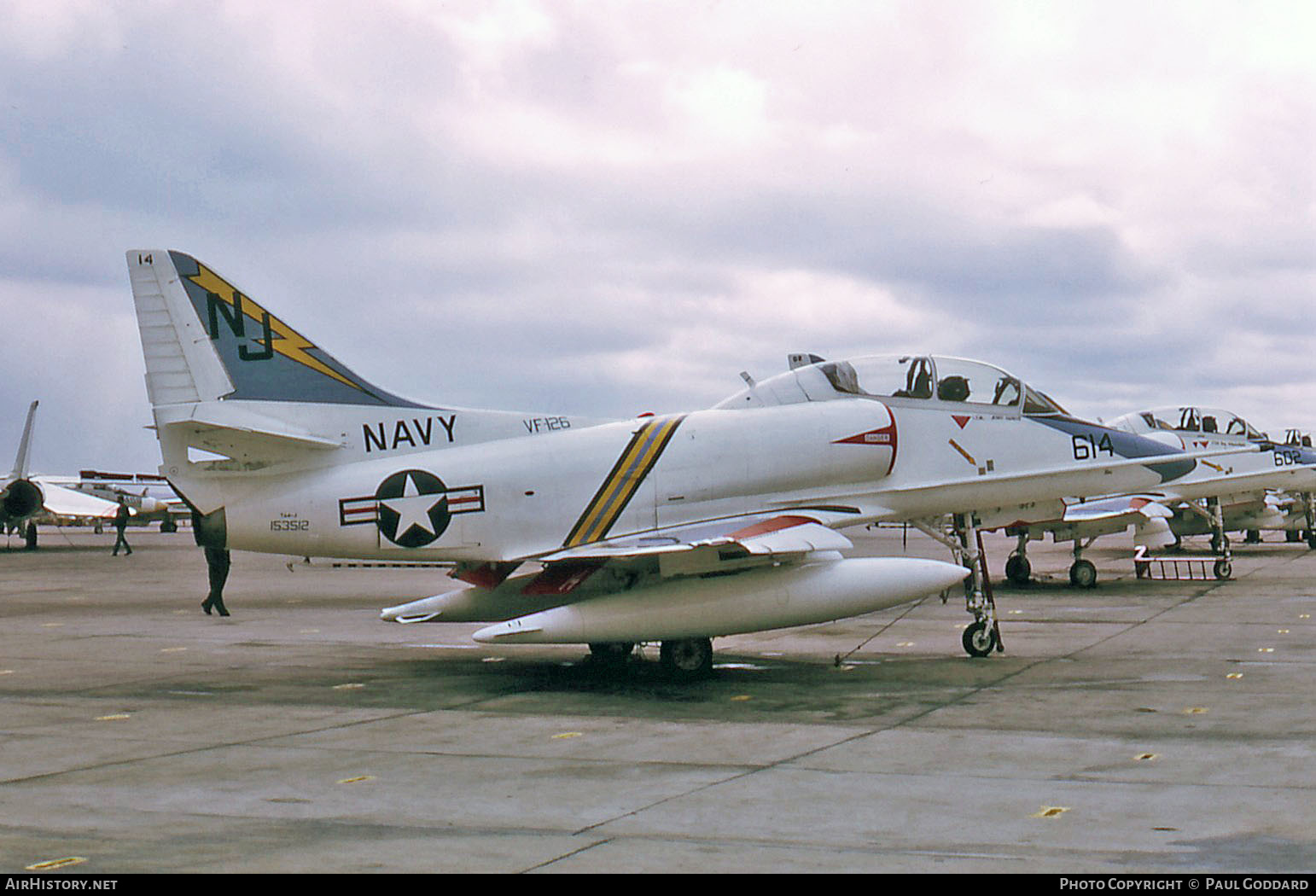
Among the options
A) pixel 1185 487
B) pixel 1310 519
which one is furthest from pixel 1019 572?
pixel 1310 519

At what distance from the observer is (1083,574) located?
25.4 m

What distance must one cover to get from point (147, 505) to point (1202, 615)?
195 ft

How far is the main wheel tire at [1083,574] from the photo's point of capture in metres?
25.4

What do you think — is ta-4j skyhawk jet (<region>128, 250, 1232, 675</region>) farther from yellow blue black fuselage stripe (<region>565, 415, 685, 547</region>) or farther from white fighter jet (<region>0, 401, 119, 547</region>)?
white fighter jet (<region>0, 401, 119, 547</region>)

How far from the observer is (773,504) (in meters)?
12.7

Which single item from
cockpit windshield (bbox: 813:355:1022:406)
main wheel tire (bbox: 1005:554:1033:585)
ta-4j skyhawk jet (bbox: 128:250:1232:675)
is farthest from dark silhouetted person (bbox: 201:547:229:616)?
main wheel tire (bbox: 1005:554:1033:585)

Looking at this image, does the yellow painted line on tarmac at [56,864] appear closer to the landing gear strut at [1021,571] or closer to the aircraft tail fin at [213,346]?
the aircraft tail fin at [213,346]

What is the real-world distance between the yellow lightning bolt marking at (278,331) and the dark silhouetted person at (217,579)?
28.2 ft

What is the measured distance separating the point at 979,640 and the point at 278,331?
26.8 feet

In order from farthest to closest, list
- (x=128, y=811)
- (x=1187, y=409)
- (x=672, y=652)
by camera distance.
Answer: (x=1187, y=409), (x=672, y=652), (x=128, y=811)

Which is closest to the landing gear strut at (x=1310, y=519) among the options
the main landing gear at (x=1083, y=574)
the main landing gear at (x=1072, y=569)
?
the main landing gear at (x=1072, y=569)

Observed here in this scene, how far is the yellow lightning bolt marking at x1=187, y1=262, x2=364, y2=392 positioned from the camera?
41.5ft

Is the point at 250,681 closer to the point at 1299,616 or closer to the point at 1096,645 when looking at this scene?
the point at 1096,645

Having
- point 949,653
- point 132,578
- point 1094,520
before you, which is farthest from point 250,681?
point 132,578
